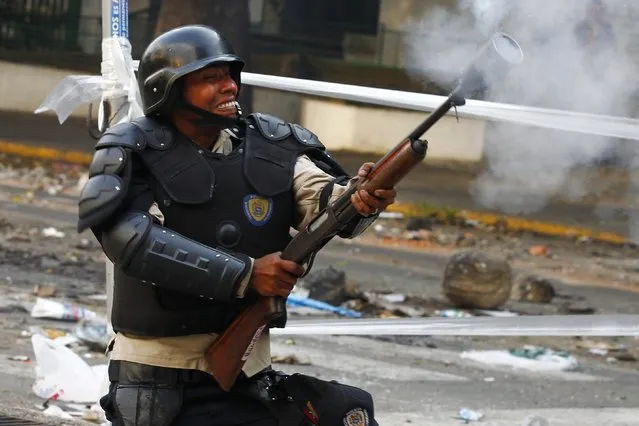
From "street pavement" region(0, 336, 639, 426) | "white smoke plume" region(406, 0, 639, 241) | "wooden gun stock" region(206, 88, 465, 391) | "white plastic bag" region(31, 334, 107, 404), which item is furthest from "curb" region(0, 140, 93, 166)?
"wooden gun stock" region(206, 88, 465, 391)

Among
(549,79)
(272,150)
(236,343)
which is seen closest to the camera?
(236,343)

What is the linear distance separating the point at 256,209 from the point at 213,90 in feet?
1.00

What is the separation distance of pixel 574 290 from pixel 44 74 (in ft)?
29.3

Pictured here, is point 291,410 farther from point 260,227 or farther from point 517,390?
point 517,390

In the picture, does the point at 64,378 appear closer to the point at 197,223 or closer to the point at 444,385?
the point at 444,385

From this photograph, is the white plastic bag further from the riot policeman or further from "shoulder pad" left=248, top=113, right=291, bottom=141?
"shoulder pad" left=248, top=113, right=291, bottom=141

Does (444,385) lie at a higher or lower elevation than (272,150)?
Result: lower

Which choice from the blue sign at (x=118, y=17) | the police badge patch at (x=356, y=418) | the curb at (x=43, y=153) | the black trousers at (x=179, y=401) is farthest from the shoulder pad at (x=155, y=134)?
the curb at (x=43, y=153)

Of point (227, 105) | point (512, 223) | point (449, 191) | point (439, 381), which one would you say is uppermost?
point (227, 105)

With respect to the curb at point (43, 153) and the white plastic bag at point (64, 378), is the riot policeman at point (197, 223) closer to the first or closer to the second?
the white plastic bag at point (64, 378)

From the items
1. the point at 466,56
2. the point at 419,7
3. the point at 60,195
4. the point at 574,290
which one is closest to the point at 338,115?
the point at 419,7

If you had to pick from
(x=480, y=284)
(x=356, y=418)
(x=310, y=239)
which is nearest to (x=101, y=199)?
(x=310, y=239)

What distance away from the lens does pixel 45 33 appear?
16.9m

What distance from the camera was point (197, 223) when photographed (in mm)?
3246
